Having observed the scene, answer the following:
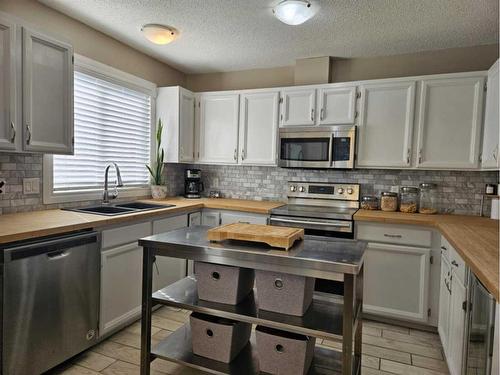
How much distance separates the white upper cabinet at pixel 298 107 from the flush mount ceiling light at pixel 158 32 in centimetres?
128

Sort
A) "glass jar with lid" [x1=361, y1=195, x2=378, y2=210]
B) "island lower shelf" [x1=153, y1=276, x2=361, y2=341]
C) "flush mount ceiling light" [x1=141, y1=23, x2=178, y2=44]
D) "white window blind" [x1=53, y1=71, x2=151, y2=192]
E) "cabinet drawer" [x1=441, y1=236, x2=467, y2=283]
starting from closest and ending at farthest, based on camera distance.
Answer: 1. "island lower shelf" [x1=153, y1=276, x2=361, y2=341]
2. "cabinet drawer" [x1=441, y1=236, x2=467, y2=283]
3. "flush mount ceiling light" [x1=141, y1=23, x2=178, y2=44]
4. "white window blind" [x1=53, y1=71, x2=151, y2=192]
5. "glass jar with lid" [x1=361, y1=195, x2=378, y2=210]

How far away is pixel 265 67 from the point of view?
3.84m

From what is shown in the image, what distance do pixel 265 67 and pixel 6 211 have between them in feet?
9.51

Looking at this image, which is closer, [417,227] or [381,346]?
[381,346]

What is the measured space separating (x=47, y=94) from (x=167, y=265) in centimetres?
172

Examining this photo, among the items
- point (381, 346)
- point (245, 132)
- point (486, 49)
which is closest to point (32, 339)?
point (381, 346)

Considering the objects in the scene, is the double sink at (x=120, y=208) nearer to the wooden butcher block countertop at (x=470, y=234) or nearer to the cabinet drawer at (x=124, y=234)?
the cabinet drawer at (x=124, y=234)

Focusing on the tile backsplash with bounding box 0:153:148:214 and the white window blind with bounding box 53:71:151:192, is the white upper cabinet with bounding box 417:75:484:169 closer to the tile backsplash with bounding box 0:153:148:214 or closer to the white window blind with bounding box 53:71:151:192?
the white window blind with bounding box 53:71:151:192

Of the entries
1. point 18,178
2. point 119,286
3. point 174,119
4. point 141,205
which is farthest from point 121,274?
point 174,119

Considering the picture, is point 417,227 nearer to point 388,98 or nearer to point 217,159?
point 388,98

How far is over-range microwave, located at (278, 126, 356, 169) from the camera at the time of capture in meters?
3.19

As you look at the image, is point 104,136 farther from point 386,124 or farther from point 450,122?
point 450,122

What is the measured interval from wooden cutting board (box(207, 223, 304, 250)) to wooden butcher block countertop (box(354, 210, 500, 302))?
2.60ft

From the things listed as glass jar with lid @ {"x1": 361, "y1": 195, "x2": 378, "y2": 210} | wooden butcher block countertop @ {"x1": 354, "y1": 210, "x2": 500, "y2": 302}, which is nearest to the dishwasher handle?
wooden butcher block countertop @ {"x1": 354, "y1": 210, "x2": 500, "y2": 302}
